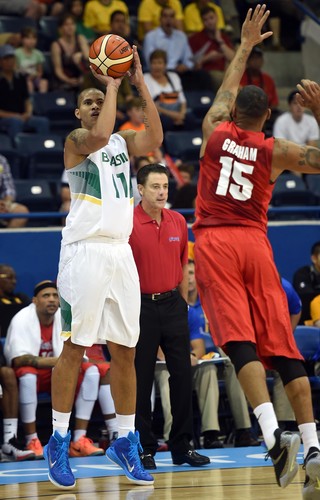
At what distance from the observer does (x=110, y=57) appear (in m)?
7.20

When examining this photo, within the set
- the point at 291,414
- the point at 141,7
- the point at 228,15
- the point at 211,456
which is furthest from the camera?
the point at 228,15

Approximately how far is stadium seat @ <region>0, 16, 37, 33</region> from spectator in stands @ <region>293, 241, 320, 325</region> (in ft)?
20.8

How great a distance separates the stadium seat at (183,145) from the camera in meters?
14.8

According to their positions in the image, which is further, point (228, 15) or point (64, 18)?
point (228, 15)

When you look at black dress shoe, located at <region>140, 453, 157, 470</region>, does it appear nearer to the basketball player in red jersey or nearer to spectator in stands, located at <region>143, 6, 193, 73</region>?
the basketball player in red jersey

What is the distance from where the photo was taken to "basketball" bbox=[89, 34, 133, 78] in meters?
7.20

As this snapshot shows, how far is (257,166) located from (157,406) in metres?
4.40

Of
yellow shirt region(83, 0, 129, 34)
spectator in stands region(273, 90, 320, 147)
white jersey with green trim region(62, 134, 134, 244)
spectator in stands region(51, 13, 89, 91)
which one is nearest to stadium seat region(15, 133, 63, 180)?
spectator in stands region(51, 13, 89, 91)

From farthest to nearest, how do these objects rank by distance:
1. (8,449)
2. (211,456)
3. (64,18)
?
(64,18) → (8,449) → (211,456)

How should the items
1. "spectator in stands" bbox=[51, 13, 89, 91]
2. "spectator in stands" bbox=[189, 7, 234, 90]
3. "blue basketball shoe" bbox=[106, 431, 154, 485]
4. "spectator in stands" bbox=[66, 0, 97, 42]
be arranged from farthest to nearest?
"spectator in stands" bbox=[189, 7, 234, 90]
"spectator in stands" bbox=[66, 0, 97, 42]
"spectator in stands" bbox=[51, 13, 89, 91]
"blue basketball shoe" bbox=[106, 431, 154, 485]

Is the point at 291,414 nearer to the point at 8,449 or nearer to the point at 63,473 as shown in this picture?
the point at 8,449

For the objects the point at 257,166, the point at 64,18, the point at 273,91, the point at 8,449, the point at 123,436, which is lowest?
the point at 8,449

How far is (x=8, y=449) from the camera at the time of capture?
33.0 feet

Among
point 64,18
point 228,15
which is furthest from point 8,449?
A: point 228,15
